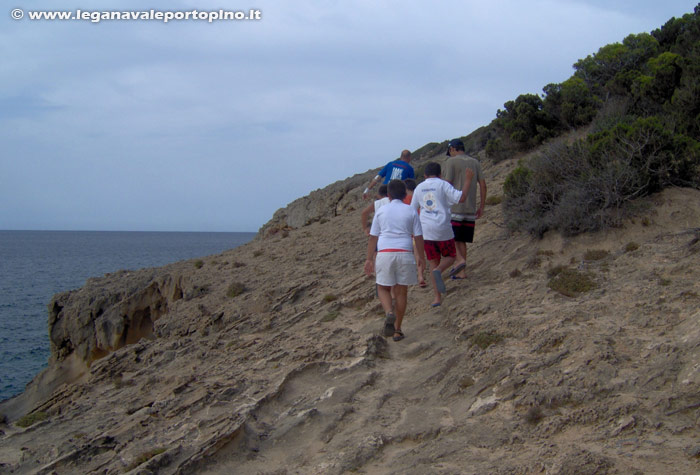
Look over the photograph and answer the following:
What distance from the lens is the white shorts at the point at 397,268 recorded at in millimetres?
6980

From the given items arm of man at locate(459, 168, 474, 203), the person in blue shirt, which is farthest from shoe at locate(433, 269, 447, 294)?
the person in blue shirt

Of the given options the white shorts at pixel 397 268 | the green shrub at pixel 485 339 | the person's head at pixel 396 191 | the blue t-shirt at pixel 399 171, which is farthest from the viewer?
the blue t-shirt at pixel 399 171

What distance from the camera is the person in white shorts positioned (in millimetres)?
7000

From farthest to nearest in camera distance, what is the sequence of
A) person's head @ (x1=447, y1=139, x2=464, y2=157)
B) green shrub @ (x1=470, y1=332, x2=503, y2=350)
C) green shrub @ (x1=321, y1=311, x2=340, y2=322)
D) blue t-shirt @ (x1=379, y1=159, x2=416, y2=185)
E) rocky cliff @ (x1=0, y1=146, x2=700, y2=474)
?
1. blue t-shirt @ (x1=379, y1=159, x2=416, y2=185)
2. green shrub @ (x1=321, y1=311, x2=340, y2=322)
3. person's head @ (x1=447, y1=139, x2=464, y2=157)
4. green shrub @ (x1=470, y1=332, x2=503, y2=350)
5. rocky cliff @ (x1=0, y1=146, x2=700, y2=474)

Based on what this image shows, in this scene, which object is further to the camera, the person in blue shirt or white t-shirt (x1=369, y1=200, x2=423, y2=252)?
the person in blue shirt

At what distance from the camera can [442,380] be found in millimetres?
6125

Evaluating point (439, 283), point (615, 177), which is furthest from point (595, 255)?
point (439, 283)

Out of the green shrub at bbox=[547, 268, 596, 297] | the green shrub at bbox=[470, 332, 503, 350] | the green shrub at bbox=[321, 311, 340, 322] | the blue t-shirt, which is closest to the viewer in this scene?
the green shrub at bbox=[470, 332, 503, 350]

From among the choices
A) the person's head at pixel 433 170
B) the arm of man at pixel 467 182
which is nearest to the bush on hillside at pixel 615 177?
the arm of man at pixel 467 182

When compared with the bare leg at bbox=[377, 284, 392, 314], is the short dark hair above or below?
above

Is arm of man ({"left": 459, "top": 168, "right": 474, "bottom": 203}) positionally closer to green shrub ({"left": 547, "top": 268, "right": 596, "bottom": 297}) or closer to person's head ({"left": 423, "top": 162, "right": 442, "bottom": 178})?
person's head ({"left": 423, "top": 162, "right": 442, "bottom": 178})

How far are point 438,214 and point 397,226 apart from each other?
1.20m

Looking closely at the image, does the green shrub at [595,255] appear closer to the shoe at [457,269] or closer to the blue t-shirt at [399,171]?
the shoe at [457,269]

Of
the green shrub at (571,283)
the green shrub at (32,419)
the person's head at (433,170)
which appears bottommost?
the green shrub at (32,419)
